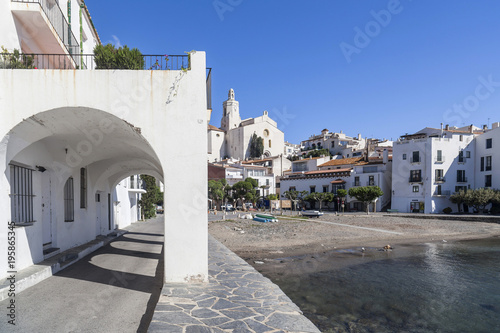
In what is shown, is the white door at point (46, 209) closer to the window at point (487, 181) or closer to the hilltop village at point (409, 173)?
the hilltop village at point (409, 173)

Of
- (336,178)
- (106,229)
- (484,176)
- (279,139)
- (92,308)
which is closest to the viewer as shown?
(92,308)

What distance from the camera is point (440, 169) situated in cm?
4350

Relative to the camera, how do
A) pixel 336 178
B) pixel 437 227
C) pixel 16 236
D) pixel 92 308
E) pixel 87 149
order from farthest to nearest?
pixel 336 178 → pixel 437 227 → pixel 87 149 → pixel 16 236 → pixel 92 308

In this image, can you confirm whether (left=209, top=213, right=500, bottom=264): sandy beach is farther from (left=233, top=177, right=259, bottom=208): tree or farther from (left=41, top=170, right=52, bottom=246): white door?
(left=233, top=177, right=259, bottom=208): tree

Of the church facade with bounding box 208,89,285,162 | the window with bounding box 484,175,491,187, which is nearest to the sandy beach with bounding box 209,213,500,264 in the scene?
the window with bounding box 484,175,491,187

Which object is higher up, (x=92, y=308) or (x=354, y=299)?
(x=92, y=308)

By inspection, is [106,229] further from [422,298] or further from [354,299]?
[422,298]

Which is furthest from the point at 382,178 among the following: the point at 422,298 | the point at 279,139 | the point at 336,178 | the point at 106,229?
the point at 279,139

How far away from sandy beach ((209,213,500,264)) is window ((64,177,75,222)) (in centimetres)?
948

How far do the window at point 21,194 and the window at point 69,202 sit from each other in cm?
263

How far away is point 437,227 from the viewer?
3092 centimetres

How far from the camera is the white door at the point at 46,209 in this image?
10.1 meters

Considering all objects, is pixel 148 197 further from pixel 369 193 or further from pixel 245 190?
pixel 369 193

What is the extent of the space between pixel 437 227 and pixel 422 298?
76.1 feet
